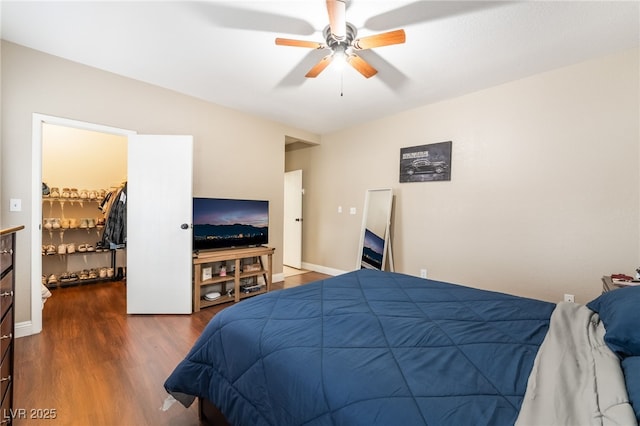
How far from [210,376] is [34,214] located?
2470mm

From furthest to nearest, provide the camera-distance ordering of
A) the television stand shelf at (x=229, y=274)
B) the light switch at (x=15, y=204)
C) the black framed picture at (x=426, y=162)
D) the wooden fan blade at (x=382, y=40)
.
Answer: the black framed picture at (x=426, y=162) < the television stand shelf at (x=229, y=274) < the light switch at (x=15, y=204) < the wooden fan blade at (x=382, y=40)

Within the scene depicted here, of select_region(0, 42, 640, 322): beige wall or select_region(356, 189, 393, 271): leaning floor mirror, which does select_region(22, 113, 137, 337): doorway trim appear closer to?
select_region(0, 42, 640, 322): beige wall

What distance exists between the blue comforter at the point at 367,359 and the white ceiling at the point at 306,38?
1.94 meters

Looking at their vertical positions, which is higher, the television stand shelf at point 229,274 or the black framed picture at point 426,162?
the black framed picture at point 426,162

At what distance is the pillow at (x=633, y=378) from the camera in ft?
2.15

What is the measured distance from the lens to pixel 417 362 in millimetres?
917

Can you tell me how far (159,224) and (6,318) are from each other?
65.5 inches

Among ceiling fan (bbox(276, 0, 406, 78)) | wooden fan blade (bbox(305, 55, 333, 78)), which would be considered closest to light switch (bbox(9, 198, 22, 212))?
ceiling fan (bbox(276, 0, 406, 78))

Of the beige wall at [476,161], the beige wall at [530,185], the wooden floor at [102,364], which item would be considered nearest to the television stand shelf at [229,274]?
the wooden floor at [102,364]

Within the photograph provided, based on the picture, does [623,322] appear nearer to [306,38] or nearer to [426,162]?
[306,38]

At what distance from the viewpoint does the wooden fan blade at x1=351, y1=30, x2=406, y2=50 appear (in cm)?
180

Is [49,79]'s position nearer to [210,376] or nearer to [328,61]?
[328,61]

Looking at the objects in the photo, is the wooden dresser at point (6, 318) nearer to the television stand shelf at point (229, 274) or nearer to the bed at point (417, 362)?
the bed at point (417, 362)

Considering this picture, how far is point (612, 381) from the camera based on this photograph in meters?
0.76
